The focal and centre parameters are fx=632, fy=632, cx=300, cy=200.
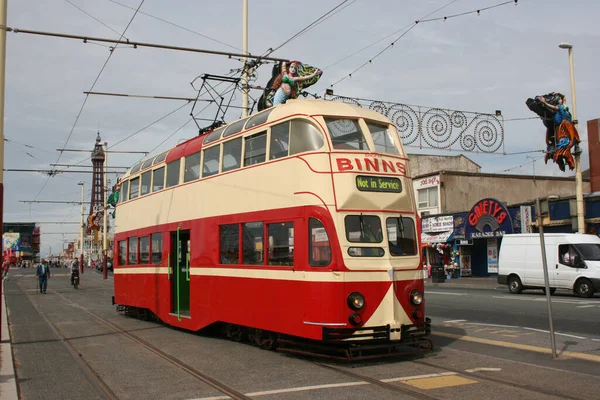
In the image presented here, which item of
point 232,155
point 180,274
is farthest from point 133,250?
point 232,155

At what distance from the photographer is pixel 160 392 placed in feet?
27.0

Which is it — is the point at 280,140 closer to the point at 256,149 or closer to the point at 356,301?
the point at 256,149

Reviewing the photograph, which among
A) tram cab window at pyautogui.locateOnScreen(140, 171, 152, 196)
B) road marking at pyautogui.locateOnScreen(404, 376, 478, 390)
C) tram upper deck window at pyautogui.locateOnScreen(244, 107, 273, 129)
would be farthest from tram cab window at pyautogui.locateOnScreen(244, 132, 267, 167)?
tram cab window at pyautogui.locateOnScreen(140, 171, 152, 196)

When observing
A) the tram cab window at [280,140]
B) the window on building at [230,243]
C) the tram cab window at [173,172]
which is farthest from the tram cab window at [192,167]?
the tram cab window at [280,140]

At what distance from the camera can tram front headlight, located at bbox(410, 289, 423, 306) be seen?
33.9 feet

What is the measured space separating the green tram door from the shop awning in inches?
1139

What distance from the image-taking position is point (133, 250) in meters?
18.1

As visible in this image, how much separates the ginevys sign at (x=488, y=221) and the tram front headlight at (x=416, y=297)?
26566 millimetres

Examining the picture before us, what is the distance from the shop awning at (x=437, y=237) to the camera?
136 feet

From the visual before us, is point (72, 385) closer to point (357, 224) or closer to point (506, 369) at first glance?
point (357, 224)

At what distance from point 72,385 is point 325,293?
3.87 meters

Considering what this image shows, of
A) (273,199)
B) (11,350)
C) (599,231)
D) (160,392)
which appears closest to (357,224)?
(273,199)

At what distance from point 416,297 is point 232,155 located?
458 centimetres

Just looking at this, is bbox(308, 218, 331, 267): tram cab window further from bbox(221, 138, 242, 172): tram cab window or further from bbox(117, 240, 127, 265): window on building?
bbox(117, 240, 127, 265): window on building
